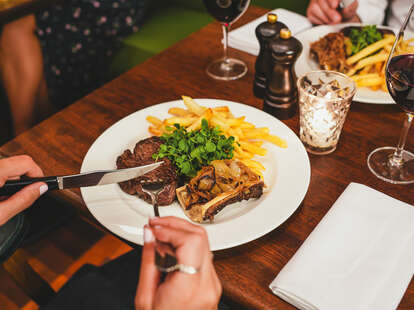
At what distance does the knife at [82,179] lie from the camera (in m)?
0.99

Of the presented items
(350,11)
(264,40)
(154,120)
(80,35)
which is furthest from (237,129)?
(80,35)

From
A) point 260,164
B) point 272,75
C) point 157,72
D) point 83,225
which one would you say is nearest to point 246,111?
→ point 272,75

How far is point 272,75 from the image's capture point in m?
1.32

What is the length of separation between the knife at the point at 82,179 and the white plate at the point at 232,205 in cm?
6

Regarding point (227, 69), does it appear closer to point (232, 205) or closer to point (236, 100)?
point (236, 100)

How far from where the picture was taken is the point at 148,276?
0.67m

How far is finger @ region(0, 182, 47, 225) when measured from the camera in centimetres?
97

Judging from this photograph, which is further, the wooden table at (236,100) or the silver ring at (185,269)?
the wooden table at (236,100)

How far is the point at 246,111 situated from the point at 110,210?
0.63 m

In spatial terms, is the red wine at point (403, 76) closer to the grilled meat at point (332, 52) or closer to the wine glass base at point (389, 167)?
the wine glass base at point (389, 167)

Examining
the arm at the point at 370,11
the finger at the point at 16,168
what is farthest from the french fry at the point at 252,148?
the arm at the point at 370,11

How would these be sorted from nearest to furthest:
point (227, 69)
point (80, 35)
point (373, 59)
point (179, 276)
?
1. point (179, 276)
2. point (373, 59)
3. point (227, 69)
4. point (80, 35)

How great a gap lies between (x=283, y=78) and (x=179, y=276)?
890 millimetres

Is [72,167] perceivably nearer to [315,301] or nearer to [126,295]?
[126,295]
